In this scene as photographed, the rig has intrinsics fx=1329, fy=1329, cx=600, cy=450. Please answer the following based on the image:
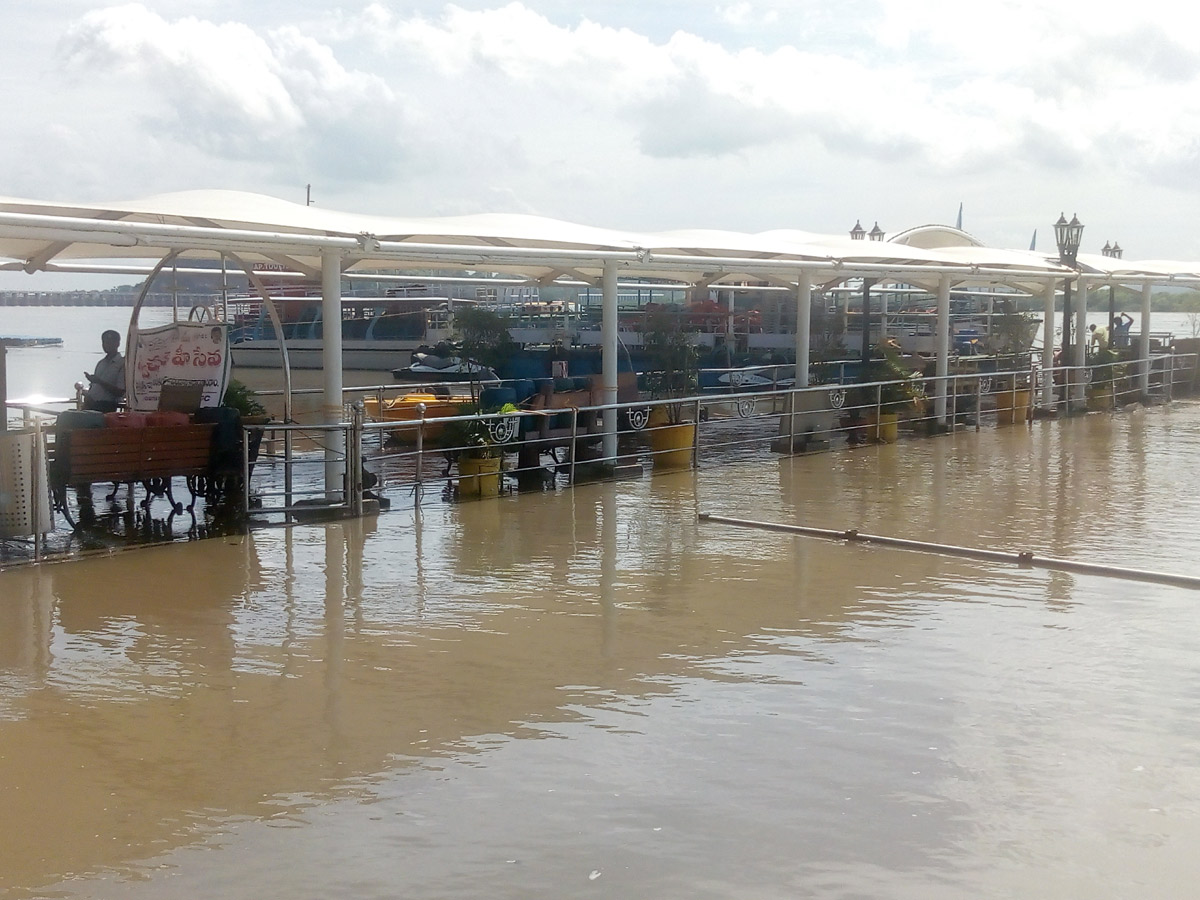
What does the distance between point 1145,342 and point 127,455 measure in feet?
69.4

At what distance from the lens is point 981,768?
16.4ft

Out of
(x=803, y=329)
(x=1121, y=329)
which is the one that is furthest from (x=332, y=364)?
(x=1121, y=329)

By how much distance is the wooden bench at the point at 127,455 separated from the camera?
9.60 metres

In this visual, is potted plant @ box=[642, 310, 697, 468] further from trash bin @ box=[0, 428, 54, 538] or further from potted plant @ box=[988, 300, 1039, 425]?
trash bin @ box=[0, 428, 54, 538]

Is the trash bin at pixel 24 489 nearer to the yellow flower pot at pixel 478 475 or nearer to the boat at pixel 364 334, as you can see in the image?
the yellow flower pot at pixel 478 475

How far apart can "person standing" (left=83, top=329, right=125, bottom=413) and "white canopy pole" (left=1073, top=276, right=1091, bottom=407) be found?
15.6m

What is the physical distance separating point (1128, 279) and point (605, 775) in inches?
820

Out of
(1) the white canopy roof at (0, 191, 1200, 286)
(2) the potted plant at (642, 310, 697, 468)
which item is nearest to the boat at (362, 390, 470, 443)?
(1) the white canopy roof at (0, 191, 1200, 286)

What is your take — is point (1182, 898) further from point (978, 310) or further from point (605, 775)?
point (978, 310)

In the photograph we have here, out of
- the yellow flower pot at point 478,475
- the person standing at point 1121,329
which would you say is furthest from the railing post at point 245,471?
the person standing at point 1121,329

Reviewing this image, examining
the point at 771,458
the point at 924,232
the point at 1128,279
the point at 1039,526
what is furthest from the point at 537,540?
the point at 924,232

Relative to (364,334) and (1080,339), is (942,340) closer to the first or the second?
(1080,339)

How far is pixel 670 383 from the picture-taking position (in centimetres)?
2503

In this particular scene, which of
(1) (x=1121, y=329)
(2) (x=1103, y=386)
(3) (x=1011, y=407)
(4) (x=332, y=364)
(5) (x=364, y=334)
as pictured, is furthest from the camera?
(5) (x=364, y=334)
